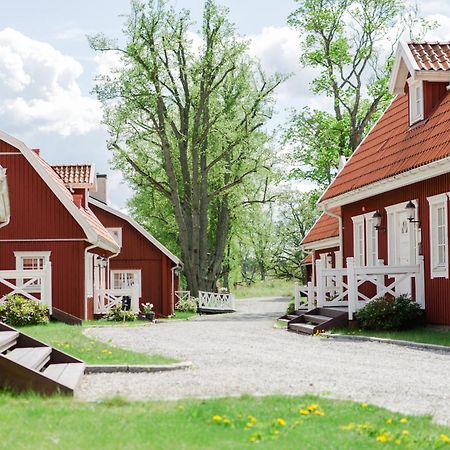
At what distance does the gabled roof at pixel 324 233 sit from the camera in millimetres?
35094

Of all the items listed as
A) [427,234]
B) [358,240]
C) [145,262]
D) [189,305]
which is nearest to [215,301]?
[189,305]

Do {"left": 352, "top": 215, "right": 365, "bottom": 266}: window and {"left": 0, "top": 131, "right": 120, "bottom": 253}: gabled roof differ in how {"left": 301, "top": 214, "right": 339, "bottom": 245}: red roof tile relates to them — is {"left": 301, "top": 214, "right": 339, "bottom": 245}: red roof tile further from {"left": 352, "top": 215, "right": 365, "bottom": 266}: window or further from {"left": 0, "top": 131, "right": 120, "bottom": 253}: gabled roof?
{"left": 0, "top": 131, "right": 120, "bottom": 253}: gabled roof

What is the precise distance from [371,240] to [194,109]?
22.9 meters

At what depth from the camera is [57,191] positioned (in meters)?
29.0

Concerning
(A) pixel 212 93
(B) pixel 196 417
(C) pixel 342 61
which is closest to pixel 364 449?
(B) pixel 196 417

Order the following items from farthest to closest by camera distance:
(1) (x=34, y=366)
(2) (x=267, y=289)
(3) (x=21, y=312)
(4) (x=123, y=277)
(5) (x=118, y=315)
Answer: (2) (x=267, y=289), (4) (x=123, y=277), (5) (x=118, y=315), (3) (x=21, y=312), (1) (x=34, y=366)

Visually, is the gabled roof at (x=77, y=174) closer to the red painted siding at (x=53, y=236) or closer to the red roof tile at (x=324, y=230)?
the red painted siding at (x=53, y=236)

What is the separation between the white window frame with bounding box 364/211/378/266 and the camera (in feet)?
81.8

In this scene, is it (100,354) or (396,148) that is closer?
(100,354)

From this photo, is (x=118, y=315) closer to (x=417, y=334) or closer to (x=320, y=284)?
(x=320, y=284)

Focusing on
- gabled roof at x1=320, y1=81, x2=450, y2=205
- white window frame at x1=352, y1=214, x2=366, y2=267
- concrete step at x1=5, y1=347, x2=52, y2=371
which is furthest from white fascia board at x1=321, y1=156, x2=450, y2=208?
concrete step at x1=5, y1=347, x2=52, y2=371

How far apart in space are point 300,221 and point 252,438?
79575mm

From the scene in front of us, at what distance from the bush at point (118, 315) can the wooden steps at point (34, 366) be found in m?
17.8

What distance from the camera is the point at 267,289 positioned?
9100 centimetres
